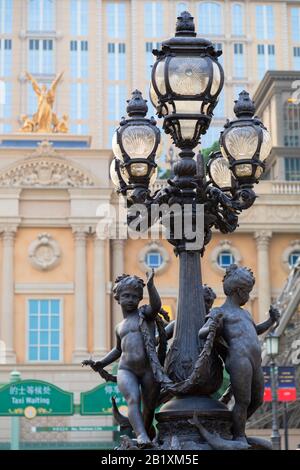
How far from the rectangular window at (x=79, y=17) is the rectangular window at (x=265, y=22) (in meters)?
15.8

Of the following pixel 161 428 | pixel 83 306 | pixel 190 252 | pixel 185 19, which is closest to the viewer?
pixel 161 428

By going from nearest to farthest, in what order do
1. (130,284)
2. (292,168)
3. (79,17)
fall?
(130,284)
(292,168)
(79,17)

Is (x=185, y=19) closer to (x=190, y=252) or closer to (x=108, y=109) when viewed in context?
(x=190, y=252)

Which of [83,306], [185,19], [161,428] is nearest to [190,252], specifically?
[161,428]

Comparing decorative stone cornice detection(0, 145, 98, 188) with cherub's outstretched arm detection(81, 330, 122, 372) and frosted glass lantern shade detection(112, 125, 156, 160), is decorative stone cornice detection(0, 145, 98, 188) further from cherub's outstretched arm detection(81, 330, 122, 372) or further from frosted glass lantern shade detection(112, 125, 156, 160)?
cherub's outstretched arm detection(81, 330, 122, 372)

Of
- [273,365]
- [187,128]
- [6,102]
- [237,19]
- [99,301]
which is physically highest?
[237,19]

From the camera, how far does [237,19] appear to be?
93.3 metres

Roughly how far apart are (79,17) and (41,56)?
5.07 meters

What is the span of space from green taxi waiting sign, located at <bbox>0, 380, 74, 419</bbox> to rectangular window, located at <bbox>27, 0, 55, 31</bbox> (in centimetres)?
5775

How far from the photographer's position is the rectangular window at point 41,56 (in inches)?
3637

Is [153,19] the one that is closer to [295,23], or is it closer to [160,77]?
[295,23]

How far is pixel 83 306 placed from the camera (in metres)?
50.6

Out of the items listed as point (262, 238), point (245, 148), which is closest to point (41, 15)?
point (262, 238)
